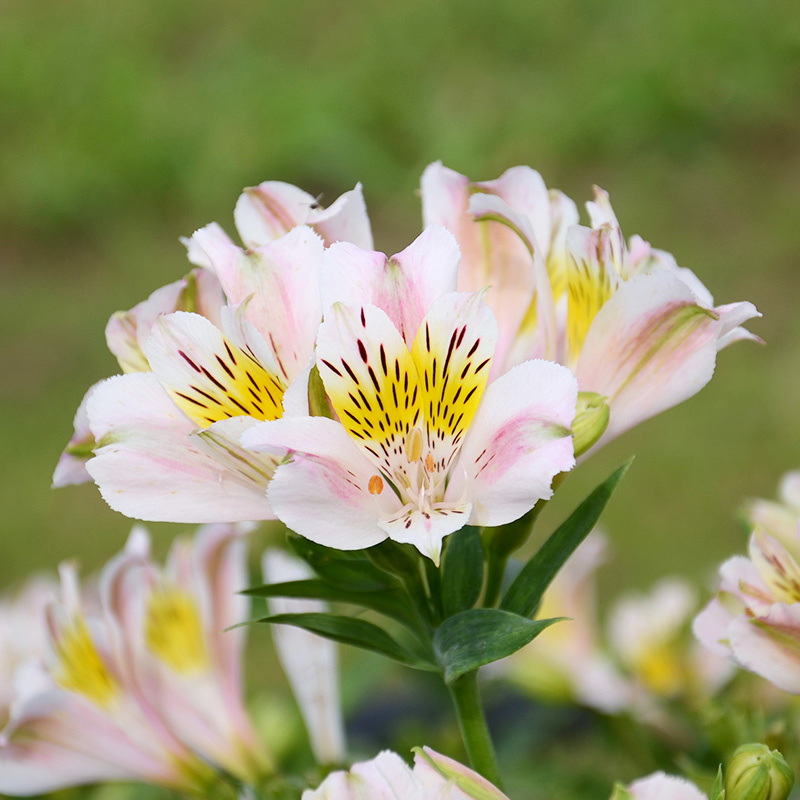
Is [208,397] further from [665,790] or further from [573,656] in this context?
[573,656]

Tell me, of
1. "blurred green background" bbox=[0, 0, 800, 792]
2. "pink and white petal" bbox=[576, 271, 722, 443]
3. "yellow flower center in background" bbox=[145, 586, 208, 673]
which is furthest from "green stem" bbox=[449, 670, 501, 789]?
"blurred green background" bbox=[0, 0, 800, 792]

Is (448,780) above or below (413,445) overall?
below

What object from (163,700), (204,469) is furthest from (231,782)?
(204,469)

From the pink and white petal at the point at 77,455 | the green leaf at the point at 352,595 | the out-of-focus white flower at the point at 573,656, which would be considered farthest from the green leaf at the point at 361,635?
the out-of-focus white flower at the point at 573,656

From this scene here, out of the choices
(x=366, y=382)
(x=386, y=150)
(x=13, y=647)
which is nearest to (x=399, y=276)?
(x=366, y=382)

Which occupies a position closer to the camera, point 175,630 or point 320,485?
point 320,485

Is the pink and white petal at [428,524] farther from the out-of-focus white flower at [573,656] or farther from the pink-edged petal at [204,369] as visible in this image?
the out-of-focus white flower at [573,656]

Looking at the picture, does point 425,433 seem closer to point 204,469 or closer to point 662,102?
point 204,469

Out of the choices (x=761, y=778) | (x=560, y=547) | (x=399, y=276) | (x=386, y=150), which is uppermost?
(x=386, y=150)
